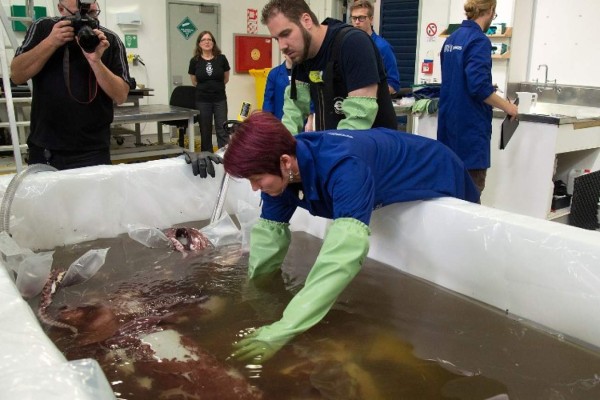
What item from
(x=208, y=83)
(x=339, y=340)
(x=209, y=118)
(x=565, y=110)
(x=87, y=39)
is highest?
(x=87, y=39)

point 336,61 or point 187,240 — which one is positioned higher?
point 336,61

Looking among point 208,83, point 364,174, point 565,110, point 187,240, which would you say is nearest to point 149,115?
point 208,83

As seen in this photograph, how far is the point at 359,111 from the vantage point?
195 cm

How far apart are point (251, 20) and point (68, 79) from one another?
5228 mm

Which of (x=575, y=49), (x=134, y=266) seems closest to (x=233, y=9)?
(x=575, y=49)

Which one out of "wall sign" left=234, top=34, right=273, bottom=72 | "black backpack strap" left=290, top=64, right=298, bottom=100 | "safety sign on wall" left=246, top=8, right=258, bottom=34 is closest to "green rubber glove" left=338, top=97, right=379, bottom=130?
"black backpack strap" left=290, top=64, right=298, bottom=100

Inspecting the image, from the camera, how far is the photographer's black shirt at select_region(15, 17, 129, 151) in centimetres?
216

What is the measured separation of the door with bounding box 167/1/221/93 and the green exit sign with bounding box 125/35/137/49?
41cm

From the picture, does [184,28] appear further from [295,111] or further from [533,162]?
[295,111]

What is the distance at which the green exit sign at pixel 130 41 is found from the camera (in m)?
6.22

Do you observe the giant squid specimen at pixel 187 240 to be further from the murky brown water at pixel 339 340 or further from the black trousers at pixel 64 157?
the black trousers at pixel 64 157

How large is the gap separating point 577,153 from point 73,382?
3.70 metres

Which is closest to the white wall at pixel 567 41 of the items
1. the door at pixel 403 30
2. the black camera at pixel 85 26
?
the door at pixel 403 30

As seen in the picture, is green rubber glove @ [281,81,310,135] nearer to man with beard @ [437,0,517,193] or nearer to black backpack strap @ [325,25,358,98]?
black backpack strap @ [325,25,358,98]
